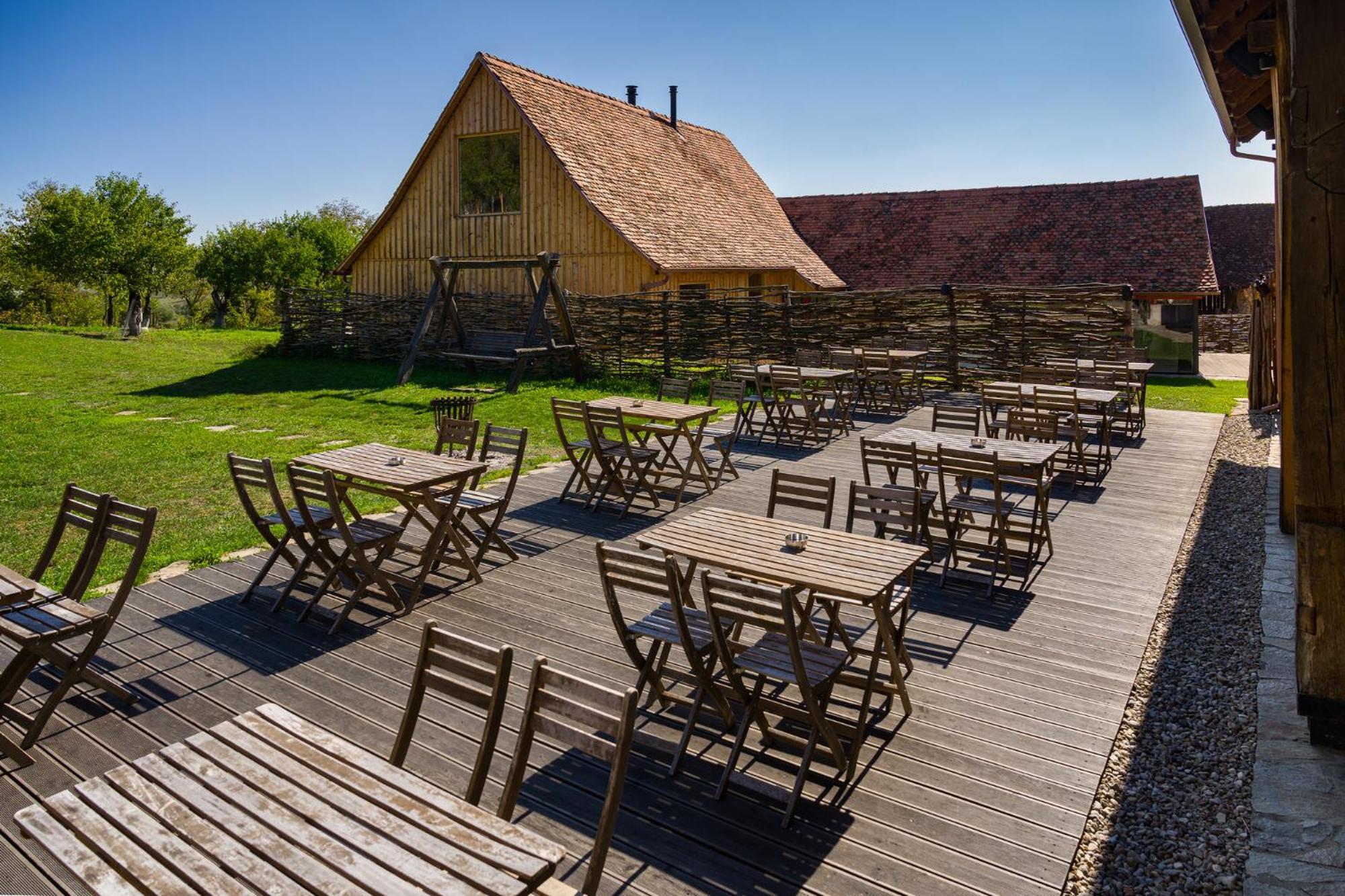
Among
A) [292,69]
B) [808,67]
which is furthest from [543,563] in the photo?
[292,69]

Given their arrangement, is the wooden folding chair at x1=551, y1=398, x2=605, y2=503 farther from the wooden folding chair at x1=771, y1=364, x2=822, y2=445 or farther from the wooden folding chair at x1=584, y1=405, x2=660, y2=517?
the wooden folding chair at x1=771, y1=364, x2=822, y2=445

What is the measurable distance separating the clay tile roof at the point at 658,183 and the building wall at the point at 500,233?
403 mm

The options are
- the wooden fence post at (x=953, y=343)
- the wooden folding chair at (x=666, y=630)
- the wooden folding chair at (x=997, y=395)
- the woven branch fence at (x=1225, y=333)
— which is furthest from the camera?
the woven branch fence at (x=1225, y=333)

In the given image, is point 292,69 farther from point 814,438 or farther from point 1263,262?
point 1263,262

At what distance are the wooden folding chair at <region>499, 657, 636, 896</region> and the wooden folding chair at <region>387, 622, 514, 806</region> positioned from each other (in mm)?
99

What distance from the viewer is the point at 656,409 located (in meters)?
9.41

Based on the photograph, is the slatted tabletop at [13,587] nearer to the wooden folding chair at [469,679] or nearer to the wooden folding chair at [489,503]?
the wooden folding chair at [489,503]

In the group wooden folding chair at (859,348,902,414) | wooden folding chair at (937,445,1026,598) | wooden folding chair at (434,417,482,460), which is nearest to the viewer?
wooden folding chair at (937,445,1026,598)

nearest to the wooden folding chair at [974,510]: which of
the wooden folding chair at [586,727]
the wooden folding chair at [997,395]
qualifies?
the wooden folding chair at [997,395]

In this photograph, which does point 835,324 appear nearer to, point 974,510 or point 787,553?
point 974,510

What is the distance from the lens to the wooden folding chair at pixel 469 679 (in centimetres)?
284

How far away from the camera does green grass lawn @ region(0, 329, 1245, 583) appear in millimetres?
8461

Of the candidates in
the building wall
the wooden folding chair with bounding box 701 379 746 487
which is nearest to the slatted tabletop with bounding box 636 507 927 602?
the wooden folding chair with bounding box 701 379 746 487

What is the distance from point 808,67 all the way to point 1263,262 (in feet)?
81.1
